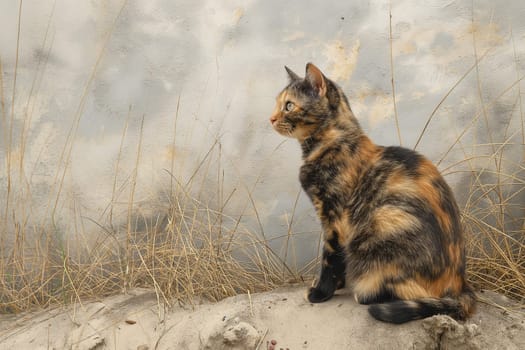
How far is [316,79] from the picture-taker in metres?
2.29

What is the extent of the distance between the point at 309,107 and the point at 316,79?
0.13 meters

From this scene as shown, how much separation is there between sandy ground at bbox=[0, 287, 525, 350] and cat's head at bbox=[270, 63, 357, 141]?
2.59 ft

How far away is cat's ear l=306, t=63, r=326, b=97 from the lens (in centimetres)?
227

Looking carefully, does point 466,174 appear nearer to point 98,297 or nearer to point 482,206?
point 482,206

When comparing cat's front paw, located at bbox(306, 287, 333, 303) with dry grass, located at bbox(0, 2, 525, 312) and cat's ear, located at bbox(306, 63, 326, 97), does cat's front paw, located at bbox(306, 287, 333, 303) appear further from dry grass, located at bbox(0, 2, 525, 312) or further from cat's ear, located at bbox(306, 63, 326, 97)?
A: cat's ear, located at bbox(306, 63, 326, 97)

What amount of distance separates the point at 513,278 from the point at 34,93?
310 cm

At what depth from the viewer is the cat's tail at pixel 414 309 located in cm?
196

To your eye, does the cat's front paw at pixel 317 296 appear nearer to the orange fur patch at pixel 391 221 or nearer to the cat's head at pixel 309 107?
the orange fur patch at pixel 391 221

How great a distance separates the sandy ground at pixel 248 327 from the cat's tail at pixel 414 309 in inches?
1.6

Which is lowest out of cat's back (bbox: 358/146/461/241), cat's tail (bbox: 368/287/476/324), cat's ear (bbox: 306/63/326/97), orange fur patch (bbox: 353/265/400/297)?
cat's tail (bbox: 368/287/476/324)

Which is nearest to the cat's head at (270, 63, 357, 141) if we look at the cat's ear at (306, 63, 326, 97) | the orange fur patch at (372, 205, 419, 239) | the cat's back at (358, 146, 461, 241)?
the cat's ear at (306, 63, 326, 97)

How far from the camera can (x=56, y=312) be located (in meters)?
2.97

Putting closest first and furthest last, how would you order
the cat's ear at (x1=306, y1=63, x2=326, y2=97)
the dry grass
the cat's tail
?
the cat's tail < the cat's ear at (x1=306, y1=63, x2=326, y2=97) < the dry grass

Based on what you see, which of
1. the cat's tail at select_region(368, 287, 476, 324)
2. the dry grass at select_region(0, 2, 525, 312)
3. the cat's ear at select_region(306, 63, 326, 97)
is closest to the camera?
the cat's tail at select_region(368, 287, 476, 324)
